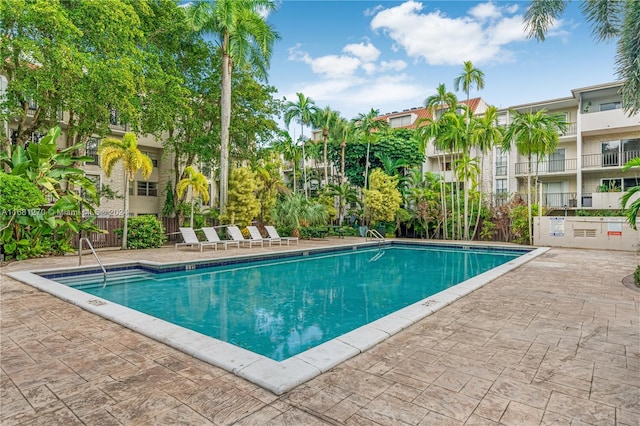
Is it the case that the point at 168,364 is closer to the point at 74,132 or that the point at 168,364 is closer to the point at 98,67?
the point at 98,67

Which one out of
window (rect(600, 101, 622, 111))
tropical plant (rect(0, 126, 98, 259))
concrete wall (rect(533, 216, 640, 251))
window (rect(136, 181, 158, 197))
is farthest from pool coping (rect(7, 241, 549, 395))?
window (rect(600, 101, 622, 111))

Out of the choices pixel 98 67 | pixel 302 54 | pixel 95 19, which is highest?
pixel 302 54

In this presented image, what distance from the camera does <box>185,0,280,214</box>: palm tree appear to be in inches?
647

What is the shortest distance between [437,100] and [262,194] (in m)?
11.9

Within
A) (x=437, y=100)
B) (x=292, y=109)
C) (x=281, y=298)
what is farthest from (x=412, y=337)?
(x=292, y=109)

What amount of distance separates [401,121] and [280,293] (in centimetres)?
2818

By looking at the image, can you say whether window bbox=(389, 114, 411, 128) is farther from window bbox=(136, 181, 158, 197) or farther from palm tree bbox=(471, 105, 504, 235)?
window bbox=(136, 181, 158, 197)

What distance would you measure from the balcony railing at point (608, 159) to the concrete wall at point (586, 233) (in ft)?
29.7

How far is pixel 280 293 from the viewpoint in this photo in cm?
816

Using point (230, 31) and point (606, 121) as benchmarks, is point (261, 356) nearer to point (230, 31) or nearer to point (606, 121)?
point (230, 31)

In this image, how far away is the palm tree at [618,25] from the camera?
648 cm

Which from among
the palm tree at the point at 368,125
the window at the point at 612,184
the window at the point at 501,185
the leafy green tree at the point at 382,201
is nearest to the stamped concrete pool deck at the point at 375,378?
the leafy green tree at the point at 382,201

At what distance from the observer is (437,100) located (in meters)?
21.7

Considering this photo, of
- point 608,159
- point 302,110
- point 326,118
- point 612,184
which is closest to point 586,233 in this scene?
point 612,184
